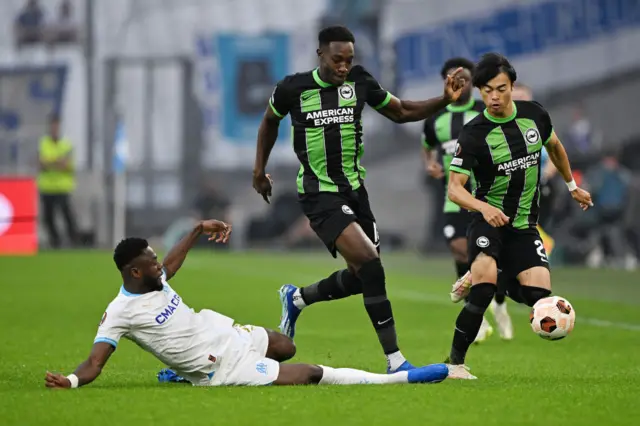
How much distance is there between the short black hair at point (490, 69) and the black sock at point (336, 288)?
1.89 meters

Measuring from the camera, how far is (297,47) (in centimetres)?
3284

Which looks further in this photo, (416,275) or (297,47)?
(297,47)

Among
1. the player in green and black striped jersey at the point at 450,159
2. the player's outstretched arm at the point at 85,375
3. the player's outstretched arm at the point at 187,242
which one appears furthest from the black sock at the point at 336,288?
the player's outstretched arm at the point at 85,375

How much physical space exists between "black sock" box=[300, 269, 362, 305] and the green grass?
0.48m

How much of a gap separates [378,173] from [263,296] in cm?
1589

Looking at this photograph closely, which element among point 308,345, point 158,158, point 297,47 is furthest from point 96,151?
point 308,345

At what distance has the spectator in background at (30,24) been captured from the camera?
33.1 m

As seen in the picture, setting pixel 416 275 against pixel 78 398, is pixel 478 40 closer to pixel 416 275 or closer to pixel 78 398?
pixel 416 275

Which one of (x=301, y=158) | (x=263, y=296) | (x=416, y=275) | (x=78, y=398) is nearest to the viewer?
(x=78, y=398)

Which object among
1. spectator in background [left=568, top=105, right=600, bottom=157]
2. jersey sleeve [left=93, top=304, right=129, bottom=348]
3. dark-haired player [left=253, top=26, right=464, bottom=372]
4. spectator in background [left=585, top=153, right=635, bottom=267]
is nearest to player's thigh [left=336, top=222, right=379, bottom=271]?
dark-haired player [left=253, top=26, right=464, bottom=372]

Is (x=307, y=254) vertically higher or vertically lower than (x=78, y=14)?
lower

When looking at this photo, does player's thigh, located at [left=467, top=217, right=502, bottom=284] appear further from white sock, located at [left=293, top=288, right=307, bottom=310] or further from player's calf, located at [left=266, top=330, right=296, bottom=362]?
white sock, located at [left=293, top=288, right=307, bottom=310]

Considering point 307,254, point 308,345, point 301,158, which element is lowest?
point 307,254

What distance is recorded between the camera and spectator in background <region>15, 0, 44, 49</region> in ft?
108
